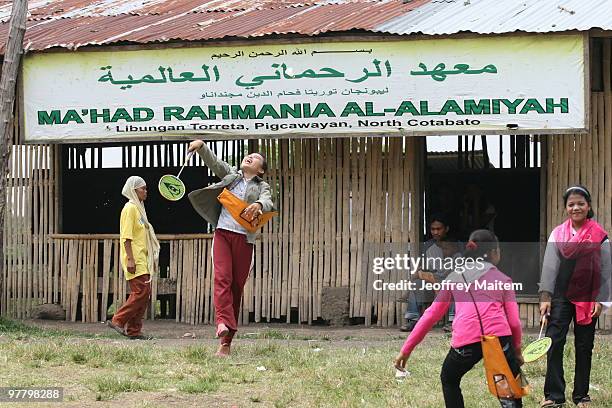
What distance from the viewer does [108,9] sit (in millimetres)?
14977

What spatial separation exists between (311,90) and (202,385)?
4.58 m

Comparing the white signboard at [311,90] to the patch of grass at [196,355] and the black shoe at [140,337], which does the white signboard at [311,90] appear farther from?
the patch of grass at [196,355]

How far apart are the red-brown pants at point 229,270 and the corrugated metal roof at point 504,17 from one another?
3063 mm

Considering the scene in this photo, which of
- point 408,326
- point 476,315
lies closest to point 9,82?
point 408,326

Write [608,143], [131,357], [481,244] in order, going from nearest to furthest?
1. [481,244]
2. [131,357]
3. [608,143]

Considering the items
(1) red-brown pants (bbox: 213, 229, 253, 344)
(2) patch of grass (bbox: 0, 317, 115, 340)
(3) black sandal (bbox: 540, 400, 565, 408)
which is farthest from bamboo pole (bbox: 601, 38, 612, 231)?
(2) patch of grass (bbox: 0, 317, 115, 340)

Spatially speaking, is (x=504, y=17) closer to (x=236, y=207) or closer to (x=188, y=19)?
(x=188, y=19)

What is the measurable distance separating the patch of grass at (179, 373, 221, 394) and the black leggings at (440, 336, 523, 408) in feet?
6.62

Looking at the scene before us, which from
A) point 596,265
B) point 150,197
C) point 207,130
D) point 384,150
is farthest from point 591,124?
point 150,197

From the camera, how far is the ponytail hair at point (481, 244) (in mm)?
6828

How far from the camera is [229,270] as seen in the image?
32.6ft

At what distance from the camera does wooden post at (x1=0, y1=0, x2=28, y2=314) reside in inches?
470

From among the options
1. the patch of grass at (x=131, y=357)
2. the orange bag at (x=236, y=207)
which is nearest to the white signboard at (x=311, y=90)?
the orange bag at (x=236, y=207)

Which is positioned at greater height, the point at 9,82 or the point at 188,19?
the point at 188,19
